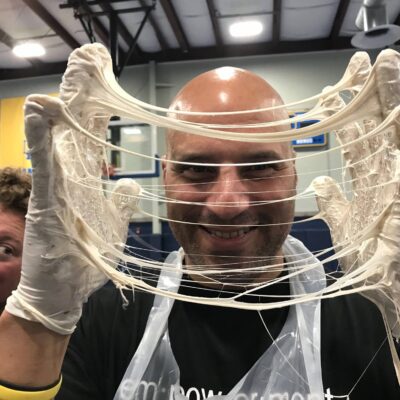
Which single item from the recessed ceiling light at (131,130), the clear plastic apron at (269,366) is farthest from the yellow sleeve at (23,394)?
the recessed ceiling light at (131,130)

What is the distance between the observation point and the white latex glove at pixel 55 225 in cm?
48

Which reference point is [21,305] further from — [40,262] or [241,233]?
[241,233]

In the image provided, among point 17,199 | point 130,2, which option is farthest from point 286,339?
point 130,2

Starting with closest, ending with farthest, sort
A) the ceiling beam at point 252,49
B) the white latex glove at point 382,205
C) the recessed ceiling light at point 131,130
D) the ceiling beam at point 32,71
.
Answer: the white latex glove at point 382,205, the recessed ceiling light at point 131,130, the ceiling beam at point 252,49, the ceiling beam at point 32,71

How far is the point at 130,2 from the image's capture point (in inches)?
106

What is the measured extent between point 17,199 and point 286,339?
0.67 m

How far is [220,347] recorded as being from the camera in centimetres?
77

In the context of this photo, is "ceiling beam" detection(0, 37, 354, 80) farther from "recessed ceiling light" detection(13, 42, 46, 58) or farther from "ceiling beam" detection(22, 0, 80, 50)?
"recessed ceiling light" detection(13, 42, 46, 58)

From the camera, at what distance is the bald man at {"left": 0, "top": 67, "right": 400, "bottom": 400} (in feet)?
2.27

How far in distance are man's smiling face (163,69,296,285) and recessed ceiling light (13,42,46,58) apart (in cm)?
299

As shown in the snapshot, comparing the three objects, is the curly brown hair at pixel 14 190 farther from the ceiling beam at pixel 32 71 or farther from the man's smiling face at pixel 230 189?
the ceiling beam at pixel 32 71

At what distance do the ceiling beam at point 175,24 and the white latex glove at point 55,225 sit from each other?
2395mm

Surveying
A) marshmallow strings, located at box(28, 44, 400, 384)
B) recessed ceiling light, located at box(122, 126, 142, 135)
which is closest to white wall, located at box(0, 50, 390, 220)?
recessed ceiling light, located at box(122, 126, 142, 135)

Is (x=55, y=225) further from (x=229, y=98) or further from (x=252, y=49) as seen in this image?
(x=252, y=49)
